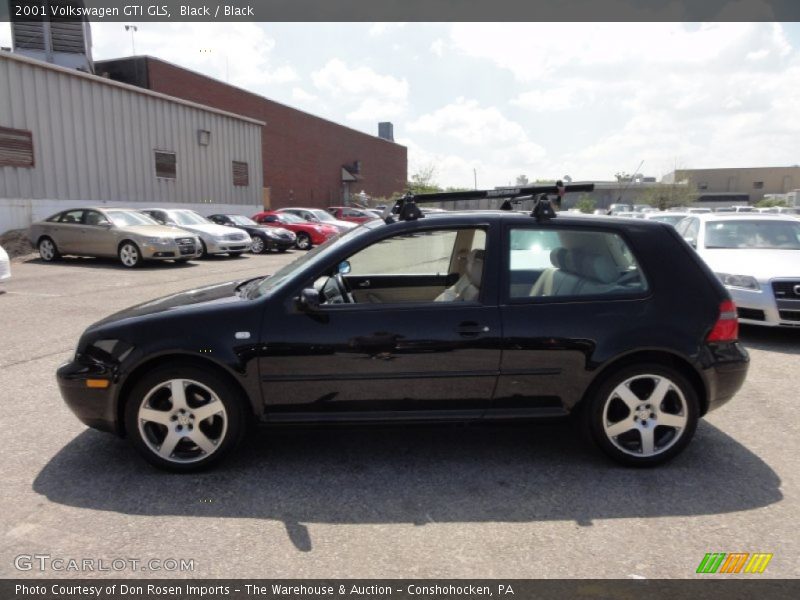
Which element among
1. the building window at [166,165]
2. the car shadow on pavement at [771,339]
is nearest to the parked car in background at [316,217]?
the building window at [166,165]

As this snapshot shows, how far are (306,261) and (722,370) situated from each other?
2643 mm

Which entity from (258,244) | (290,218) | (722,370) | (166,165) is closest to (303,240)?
(290,218)

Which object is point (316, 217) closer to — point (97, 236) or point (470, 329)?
point (97, 236)

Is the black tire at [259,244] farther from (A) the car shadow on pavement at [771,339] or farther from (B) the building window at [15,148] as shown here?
(A) the car shadow on pavement at [771,339]

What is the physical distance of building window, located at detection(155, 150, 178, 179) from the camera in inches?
873

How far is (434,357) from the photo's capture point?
3.42 metres

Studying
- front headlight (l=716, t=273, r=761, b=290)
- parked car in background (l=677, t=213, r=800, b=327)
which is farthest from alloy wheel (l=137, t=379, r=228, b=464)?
front headlight (l=716, t=273, r=761, b=290)

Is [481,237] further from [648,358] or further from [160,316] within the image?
[160,316]

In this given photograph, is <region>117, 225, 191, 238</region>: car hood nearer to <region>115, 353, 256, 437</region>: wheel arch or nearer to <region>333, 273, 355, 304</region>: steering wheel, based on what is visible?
<region>333, 273, 355, 304</region>: steering wheel

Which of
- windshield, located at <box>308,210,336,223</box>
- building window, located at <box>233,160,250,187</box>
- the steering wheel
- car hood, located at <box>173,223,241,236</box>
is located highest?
building window, located at <box>233,160,250,187</box>

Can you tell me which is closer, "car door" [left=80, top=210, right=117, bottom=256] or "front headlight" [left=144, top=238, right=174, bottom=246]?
"front headlight" [left=144, top=238, right=174, bottom=246]

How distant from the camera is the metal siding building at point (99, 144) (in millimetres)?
16797

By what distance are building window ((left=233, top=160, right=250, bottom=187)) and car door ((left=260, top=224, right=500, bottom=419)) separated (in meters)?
25.4

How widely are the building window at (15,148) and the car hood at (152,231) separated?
5.23 meters
